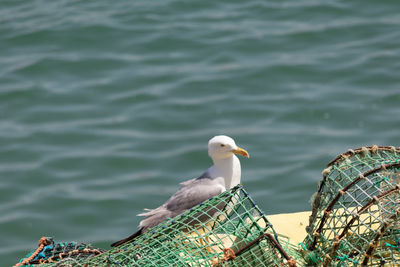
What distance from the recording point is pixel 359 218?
3438mm

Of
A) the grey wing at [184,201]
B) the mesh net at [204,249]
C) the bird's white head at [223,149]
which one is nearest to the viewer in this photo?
the mesh net at [204,249]

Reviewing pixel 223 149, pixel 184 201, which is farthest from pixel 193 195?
pixel 223 149

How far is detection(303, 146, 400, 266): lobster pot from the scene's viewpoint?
3.14 m

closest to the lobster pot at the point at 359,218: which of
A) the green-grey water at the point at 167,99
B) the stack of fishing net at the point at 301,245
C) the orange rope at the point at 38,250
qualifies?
the stack of fishing net at the point at 301,245

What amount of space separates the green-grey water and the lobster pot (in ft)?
10.0

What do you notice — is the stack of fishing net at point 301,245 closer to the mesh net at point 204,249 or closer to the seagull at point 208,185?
the mesh net at point 204,249

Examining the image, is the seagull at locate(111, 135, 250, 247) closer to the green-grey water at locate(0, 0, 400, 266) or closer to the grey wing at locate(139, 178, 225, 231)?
the grey wing at locate(139, 178, 225, 231)

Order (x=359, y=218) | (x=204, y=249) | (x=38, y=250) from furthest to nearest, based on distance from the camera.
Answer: (x=38, y=250) → (x=359, y=218) → (x=204, y=249)

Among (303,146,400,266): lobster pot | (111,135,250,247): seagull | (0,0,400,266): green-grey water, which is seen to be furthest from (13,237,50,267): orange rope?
(0,0,400,266): green-grey water

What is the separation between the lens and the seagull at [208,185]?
4.59 metres

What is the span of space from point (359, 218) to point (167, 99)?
4935 mm

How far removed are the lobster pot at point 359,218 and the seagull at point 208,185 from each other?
109 centimetres

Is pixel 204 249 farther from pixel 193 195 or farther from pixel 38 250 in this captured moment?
pixel 193 195

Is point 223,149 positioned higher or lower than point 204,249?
higher
